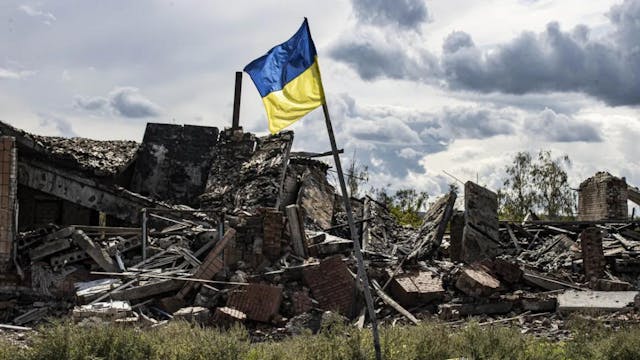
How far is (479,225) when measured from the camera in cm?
1591

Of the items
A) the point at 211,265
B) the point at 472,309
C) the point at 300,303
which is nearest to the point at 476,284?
the point at 472,309

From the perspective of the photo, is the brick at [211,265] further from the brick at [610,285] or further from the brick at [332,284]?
the brick at [610,285]

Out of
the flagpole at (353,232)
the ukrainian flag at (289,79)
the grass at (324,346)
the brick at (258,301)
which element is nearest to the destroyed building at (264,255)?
the brick at (258,301)

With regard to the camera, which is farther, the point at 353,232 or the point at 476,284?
the point at 476,284

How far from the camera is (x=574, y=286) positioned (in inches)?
569

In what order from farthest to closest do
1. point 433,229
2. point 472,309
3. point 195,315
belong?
point 433,229
point 472,309
point 195,315

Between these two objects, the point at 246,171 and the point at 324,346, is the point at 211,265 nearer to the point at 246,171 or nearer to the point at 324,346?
the point at 246,171

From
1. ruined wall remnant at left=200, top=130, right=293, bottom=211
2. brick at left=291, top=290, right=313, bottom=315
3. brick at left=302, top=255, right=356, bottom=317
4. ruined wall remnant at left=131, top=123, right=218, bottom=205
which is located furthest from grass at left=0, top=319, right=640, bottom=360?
ruined wall remnant at left=131, top=123, right=218, bottom=205

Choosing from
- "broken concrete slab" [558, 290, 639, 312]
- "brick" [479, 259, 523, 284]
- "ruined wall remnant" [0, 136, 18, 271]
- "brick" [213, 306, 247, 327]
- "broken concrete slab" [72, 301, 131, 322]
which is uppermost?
"ruined wall remnant" [0, 136, 18, 271]

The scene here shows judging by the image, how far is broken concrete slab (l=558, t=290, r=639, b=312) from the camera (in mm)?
13031

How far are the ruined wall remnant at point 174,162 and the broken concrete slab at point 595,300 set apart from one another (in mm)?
9839

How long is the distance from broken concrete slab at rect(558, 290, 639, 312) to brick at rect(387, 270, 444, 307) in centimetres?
215

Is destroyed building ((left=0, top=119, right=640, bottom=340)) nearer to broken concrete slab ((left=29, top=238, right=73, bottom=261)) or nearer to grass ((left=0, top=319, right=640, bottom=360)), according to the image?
broken concrete slab ((left=29, top=238, right=73, bottom=261))

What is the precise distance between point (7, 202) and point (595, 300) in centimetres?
1058
